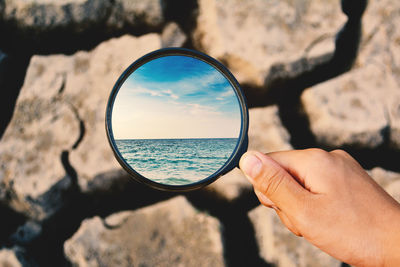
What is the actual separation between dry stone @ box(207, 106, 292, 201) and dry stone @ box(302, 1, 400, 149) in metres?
0.11

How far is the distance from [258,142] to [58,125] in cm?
55

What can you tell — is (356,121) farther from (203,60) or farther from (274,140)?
(203,60)

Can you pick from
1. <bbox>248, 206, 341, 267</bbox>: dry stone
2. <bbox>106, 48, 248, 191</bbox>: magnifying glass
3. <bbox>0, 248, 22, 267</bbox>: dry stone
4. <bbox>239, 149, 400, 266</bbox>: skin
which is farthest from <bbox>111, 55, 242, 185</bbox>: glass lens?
<bbox>0, 248, 22, 267</bbox>: dry stone

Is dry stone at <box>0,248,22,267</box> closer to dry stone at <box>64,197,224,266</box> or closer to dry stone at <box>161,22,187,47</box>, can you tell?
dry stone at <box>64,197,224,266</box>

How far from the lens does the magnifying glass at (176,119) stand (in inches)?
20.6

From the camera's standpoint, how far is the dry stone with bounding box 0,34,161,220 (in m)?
0.67

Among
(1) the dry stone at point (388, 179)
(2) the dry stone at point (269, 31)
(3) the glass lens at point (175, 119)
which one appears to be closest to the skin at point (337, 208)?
(3) the glass lens at point (175, 119)

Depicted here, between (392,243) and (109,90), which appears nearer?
(392,243)

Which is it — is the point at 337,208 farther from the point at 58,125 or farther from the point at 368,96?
the point at 58,125

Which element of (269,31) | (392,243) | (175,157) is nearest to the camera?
(392,243)

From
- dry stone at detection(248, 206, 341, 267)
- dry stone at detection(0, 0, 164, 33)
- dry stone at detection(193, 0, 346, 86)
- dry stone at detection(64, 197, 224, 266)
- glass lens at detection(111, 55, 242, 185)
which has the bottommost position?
dry stone at detection(248, 206, 341, 267)

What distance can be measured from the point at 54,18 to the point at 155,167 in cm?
54

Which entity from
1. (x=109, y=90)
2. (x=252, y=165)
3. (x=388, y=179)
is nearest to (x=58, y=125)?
(x=109, y=90)

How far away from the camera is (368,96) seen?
0.71 m
